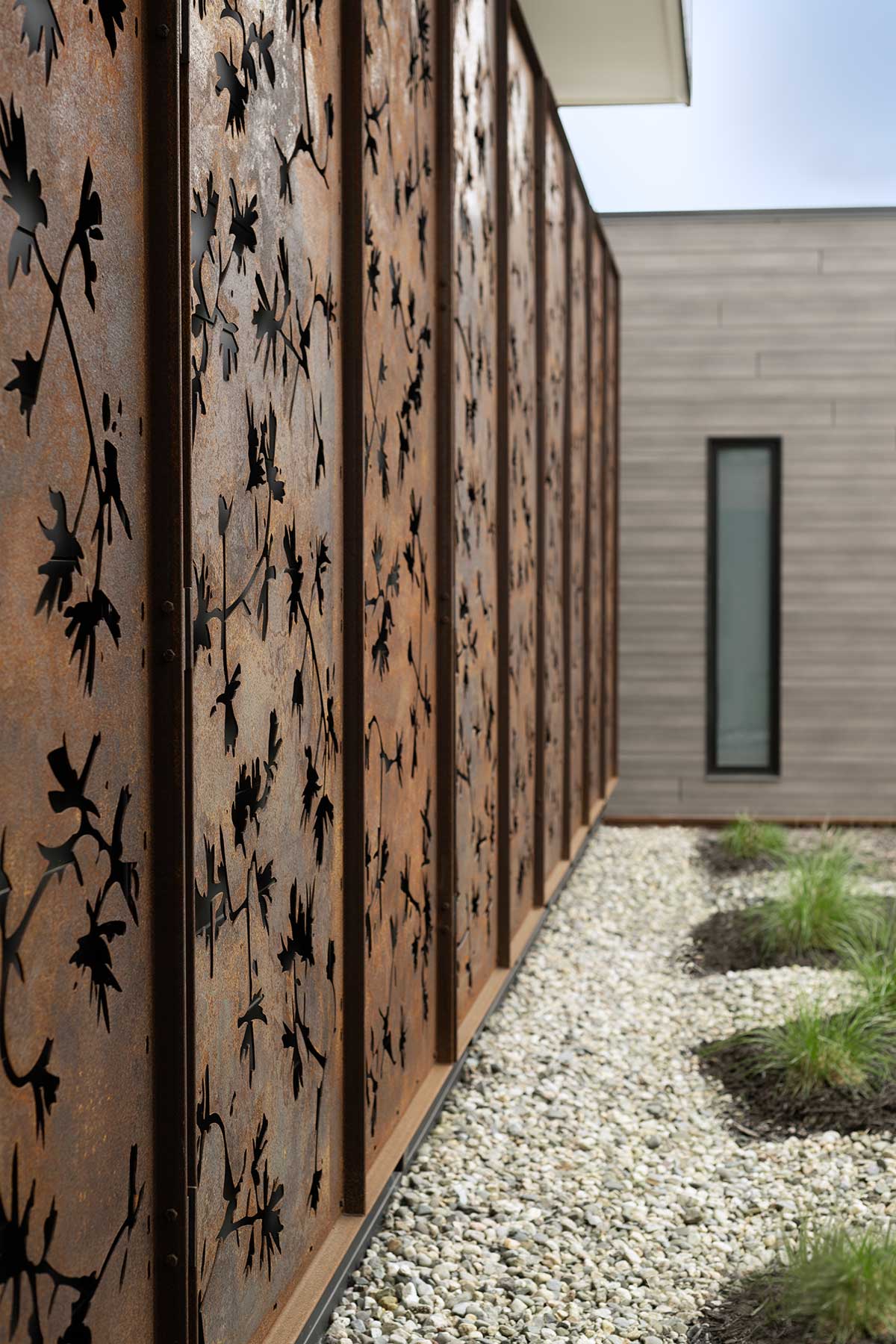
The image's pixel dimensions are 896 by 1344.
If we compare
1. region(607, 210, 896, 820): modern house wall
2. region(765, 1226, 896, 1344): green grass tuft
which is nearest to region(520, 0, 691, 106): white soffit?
region(607, 210, 896, 820): modern house wall

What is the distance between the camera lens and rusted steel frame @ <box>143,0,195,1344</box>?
130 cm

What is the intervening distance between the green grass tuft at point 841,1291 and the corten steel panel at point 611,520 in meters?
4.68

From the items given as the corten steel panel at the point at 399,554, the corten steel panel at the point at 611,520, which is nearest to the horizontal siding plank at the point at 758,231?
the corten steel panel at the point at 611,520

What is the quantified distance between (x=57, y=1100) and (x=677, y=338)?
271 inches

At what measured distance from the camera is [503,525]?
3568 mm

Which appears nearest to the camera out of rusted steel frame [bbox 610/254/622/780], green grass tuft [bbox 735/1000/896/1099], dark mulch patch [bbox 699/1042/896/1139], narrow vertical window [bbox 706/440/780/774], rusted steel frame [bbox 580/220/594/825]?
dark mulch patch [bbox 699/1042/896/1139]

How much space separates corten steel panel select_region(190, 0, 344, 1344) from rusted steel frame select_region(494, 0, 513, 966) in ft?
5.15

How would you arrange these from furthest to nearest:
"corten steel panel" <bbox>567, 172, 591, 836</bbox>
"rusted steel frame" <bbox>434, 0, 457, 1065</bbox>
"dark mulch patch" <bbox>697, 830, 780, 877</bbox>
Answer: "dark mulch patch" <bbox>697, 830, 780, 877</bbox> → "corten steel panel" <bbox>567, 172, 591, 836</bbox> → "rusted steel frame" <bbox>434, 0, 457, 1065</bbox>

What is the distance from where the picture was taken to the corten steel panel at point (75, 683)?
1.05m

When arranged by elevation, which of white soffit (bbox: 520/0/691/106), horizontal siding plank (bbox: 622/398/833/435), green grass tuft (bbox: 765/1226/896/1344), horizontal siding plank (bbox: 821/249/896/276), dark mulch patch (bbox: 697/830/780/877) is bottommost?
dark mulch patch (bbox: 697/830/780/877)

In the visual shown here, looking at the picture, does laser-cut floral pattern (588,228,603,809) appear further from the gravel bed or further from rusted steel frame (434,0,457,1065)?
rusted steel frame (434,0,457,1065)

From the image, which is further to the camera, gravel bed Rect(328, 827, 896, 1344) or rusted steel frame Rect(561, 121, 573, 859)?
rusted steel frame Rect(561, 121, 573, 859)

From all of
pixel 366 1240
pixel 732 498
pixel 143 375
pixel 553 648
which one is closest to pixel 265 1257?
pixel 366 1240

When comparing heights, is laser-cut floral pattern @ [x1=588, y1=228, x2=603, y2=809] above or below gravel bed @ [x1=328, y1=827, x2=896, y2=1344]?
above
